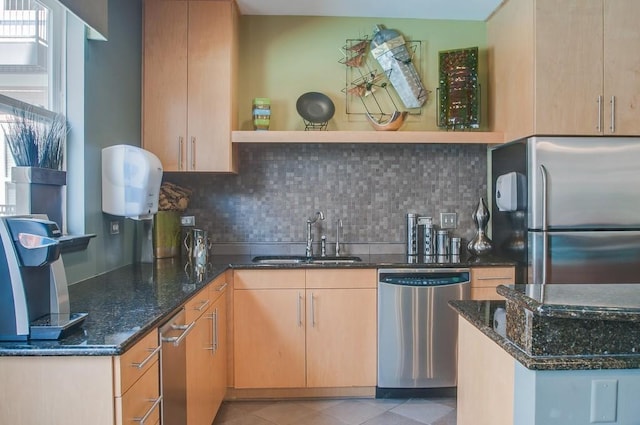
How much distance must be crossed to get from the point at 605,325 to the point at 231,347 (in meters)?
2.20

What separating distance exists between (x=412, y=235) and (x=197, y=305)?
1.73m

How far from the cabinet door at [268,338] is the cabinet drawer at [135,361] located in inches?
49.5

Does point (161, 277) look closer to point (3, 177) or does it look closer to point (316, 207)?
point (3, 177)

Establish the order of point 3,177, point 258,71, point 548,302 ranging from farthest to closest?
point 258,71
point 3,177
point 548,302

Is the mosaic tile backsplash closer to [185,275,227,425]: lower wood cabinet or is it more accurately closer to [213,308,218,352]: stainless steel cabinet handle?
[185,275,227,425]: lower wood cabinet

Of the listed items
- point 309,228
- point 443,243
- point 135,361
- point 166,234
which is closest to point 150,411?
point 135,361

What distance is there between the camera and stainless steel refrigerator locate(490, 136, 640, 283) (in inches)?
107

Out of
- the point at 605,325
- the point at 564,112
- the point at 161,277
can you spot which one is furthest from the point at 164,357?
the point at 564,112

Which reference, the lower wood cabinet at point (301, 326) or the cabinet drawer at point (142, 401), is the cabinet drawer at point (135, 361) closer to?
the cabinet drawer at point (142, 401)

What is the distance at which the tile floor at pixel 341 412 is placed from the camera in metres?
2.63

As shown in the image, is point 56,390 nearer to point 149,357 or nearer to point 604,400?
point 149,357

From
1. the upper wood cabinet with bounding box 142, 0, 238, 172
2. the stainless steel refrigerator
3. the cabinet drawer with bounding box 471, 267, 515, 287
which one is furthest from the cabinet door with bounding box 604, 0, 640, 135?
the upper wood cabinet with bounding box 142, 0, 238, 172

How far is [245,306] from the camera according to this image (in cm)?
281

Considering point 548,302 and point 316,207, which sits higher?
point 316,207
